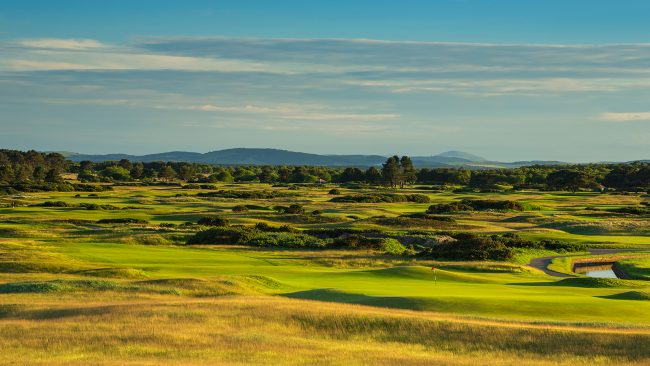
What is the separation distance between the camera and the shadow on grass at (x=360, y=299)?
1208 inches

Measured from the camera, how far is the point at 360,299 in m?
31.8

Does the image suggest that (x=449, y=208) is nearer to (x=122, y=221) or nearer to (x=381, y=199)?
(x=381, y=199)

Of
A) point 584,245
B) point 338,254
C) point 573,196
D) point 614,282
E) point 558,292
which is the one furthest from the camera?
point 573,196

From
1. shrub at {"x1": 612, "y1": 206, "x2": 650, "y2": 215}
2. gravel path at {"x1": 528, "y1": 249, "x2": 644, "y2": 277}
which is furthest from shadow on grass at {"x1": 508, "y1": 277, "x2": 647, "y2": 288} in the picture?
shrub at {"x1": 612, "y1": 206, "x2": 650, "y2": 215}

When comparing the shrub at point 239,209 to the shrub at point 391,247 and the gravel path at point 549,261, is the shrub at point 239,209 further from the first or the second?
the gravel path at point 549,261

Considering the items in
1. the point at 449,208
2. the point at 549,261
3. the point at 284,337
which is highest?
the point at 449,208

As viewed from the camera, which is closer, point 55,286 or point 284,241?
point 55,286

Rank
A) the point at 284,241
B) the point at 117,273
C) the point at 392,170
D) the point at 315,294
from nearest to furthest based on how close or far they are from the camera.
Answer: the point at 315,294
the point at 117,273
the point at 284,241
the point at 392,170

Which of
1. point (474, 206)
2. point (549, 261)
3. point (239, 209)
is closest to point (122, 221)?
point (239, 209)

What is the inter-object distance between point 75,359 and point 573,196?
131m

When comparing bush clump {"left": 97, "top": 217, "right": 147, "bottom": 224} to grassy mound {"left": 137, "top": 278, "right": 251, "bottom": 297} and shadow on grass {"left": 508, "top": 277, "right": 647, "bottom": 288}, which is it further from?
shadow on grass {"left": 508, "top": 277, "right": 647, "bottom": 288}

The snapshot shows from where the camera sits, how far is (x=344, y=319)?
2577 centimetres

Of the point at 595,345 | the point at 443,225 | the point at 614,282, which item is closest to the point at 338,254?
the point at 614,282

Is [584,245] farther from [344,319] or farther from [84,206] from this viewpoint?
[84,206]
